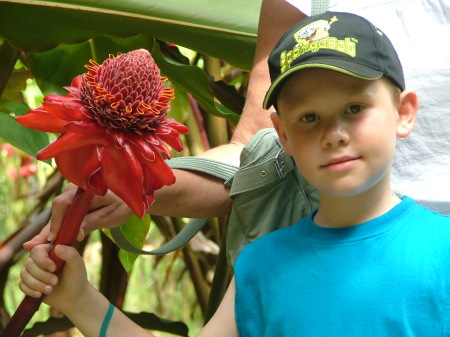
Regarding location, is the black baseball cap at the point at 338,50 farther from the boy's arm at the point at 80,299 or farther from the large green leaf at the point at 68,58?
the large green leaf at the point at 68,58

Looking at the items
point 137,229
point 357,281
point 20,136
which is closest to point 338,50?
point 357,281

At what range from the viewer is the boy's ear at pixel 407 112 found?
0.90 m

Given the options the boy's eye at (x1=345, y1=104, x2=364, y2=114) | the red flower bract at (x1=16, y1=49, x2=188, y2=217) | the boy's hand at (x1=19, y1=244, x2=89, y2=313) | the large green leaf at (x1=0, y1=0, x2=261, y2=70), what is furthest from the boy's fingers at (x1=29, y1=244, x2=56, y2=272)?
the large green leaf at (x1=0, y1=0, x2=261, y2=70)

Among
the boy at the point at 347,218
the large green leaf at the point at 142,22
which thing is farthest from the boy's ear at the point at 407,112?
the large green leaf at the point at 142,22

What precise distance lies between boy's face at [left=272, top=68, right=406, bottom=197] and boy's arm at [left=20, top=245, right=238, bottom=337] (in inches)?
8.6

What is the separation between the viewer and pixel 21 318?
2.89 ft

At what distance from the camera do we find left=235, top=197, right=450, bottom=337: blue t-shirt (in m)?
0.84

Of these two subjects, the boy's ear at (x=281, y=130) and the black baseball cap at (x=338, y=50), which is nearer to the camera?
the black baseball cap at (x=338, y=50)

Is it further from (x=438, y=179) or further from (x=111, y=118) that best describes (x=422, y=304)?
(x=111, y=118)

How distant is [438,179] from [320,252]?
0.59 feet

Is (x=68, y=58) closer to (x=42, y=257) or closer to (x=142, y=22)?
(x=142, y=22)

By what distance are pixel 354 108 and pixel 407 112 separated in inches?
3.4

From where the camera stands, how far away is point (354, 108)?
853 millimetres

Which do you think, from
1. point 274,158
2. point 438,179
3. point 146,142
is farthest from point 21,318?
point 438,179
